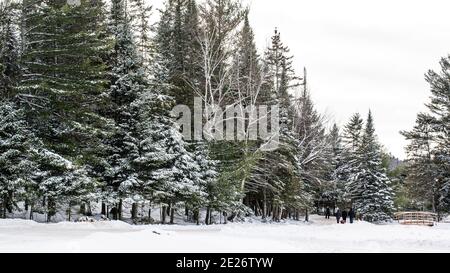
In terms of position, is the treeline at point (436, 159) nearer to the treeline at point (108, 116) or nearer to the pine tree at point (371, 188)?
the pine tree at point (371, 188)

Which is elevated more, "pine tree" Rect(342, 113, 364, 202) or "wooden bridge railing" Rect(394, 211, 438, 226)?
"pine tree" Rect(342, 113, 364, 202)

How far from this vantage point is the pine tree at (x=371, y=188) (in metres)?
50.8

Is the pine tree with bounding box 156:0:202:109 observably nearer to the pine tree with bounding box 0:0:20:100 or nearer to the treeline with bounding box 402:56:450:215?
the pine tree with bounding box 0:0:20:100

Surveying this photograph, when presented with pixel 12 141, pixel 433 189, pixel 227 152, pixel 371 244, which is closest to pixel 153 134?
pixel 227 152

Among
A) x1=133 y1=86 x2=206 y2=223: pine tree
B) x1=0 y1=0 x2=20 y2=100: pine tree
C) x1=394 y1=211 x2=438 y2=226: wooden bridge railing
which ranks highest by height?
x1=0 y1=0 x2=20 y2=100: pine tree

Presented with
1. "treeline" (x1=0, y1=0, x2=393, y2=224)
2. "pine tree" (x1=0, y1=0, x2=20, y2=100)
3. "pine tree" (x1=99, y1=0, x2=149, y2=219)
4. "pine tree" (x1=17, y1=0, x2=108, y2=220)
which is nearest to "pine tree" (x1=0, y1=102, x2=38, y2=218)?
"treeline" (x1=0, y1=0, x2=393, y2=224)

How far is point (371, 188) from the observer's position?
5172cm

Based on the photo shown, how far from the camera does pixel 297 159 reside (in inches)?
1523

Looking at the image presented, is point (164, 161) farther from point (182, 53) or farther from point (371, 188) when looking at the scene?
point (371, 188)

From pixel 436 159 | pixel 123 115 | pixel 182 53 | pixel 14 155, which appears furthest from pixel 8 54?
pixel 436 159

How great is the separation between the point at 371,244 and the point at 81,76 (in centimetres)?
1601

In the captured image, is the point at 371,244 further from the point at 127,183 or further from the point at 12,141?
the point at 12,141

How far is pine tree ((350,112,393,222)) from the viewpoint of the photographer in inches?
2000

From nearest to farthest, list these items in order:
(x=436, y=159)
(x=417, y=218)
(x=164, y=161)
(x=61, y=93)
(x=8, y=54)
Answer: (x=61, y=93) < (x=8, y=54) < (x=164, y=161) < (x=417, y=218) < (x=436, y=159)
